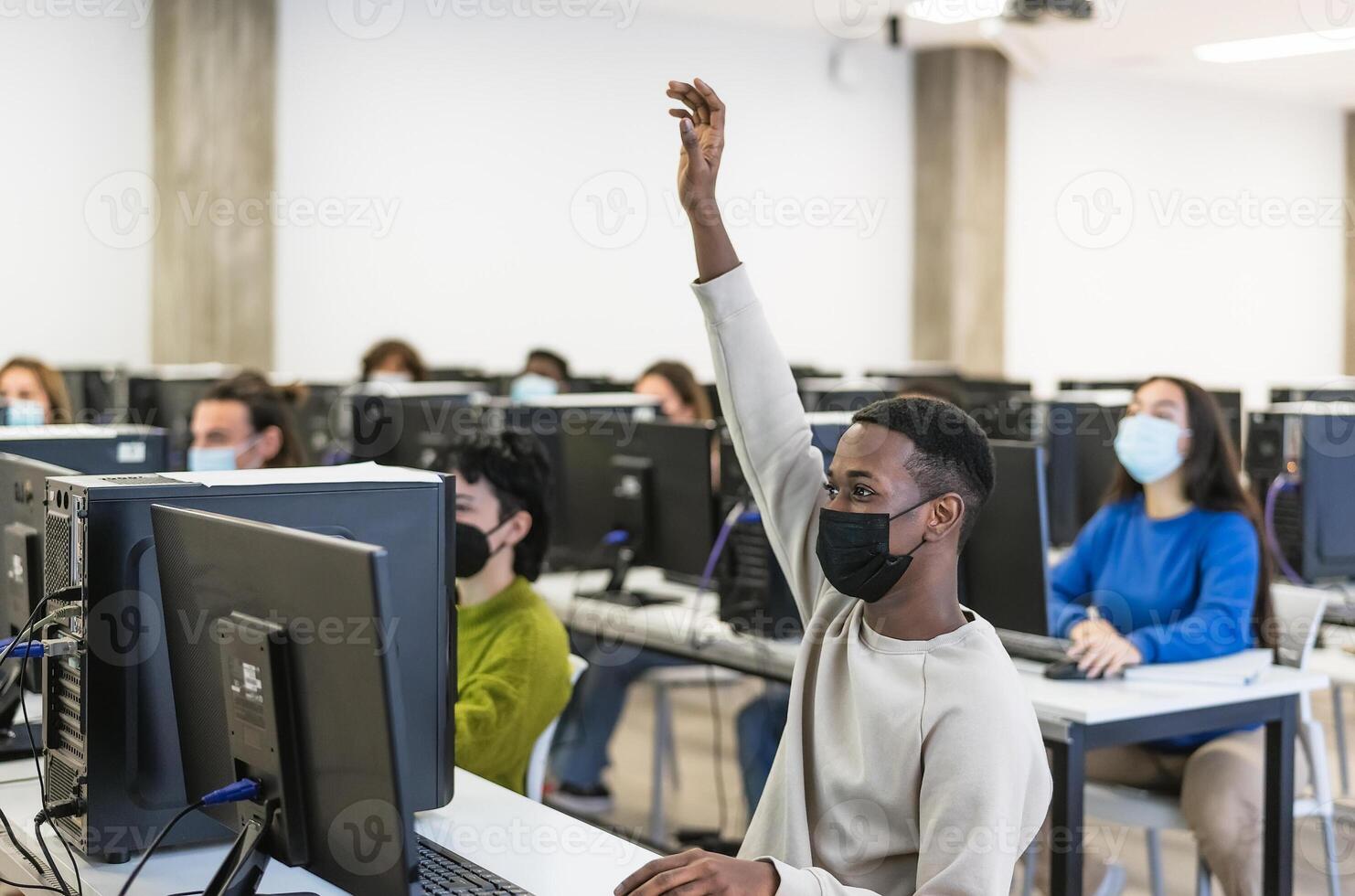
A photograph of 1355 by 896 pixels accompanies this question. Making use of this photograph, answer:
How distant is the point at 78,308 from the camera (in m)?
6.80

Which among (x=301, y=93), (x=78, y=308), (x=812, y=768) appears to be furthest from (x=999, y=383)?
(x=812, y=768)

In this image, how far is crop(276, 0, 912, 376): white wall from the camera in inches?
288

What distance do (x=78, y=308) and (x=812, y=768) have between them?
19.5 ft

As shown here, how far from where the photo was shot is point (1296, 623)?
124 inches

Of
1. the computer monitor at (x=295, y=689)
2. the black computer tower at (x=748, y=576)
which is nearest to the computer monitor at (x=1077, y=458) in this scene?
the black computer tower at (x=748, y=576)

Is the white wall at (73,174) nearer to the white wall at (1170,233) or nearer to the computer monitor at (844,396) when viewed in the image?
the computer monitor at (844,396)

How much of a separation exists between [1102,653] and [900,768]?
134 centimetres

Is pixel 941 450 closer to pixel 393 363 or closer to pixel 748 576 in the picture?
pixel 748 576

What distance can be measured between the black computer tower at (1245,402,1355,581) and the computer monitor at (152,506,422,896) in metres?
2.93

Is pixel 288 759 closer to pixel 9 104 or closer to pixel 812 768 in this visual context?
pixel 812 768

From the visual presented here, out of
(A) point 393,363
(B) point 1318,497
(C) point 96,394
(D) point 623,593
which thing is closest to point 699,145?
(D) point 623,593

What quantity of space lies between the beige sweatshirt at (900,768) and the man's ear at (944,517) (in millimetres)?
111

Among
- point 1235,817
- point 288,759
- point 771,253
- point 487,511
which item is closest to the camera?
point 288,759

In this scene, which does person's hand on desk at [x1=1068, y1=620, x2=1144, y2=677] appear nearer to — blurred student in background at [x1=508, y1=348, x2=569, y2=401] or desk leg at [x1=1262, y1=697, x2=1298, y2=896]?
desk leg at [x1=1262, y1=697, x2=1298, y2=896]
